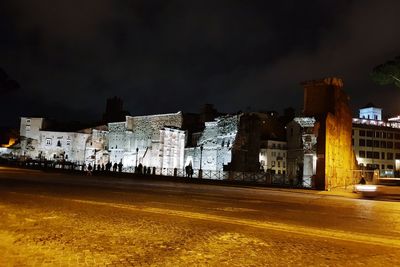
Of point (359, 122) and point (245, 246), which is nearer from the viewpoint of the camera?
point (245, 246)

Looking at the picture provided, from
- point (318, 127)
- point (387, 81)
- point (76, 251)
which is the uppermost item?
point (387, 81)

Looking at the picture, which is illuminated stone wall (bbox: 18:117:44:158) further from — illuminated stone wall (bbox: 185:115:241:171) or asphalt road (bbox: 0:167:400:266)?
asphalt road (bbox: 0:167:400:266)

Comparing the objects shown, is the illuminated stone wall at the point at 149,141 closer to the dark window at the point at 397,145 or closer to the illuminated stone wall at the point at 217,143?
the illuminated stone wall at the point at 217,143

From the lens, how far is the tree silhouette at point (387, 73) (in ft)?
80.6

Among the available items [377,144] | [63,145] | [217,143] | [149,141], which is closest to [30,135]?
[63,145]

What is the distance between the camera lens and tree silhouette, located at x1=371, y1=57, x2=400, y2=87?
80.6ft

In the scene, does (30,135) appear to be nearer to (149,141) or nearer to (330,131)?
(149,141)

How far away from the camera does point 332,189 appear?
25.5 meters

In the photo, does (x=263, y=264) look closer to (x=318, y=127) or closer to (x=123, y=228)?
(x=123, y=228)

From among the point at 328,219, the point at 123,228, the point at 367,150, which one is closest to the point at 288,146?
the point at 367,150

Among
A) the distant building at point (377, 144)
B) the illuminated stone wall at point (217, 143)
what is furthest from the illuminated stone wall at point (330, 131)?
the distant building at point (377, 144)

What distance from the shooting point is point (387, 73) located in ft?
82.3

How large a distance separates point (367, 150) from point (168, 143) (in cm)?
3670

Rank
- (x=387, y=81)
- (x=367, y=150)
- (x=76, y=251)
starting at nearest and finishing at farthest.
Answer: (x=76, y=251) < (x=387, y=81) < (x=367, y=150)
